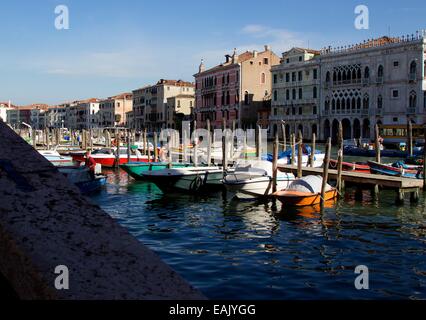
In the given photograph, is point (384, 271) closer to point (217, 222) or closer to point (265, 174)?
point (217, 222)

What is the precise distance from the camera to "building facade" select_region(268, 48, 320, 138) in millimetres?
47812

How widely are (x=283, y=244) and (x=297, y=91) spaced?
4182 cm

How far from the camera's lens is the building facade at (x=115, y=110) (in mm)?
92688

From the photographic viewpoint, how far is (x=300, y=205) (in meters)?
13.7

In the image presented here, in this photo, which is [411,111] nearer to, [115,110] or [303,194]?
[303,194]

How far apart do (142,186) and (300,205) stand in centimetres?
763

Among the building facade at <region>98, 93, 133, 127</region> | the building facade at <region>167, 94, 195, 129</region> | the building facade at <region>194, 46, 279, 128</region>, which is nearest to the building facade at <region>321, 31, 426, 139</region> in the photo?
the building facade at <region>194, 46, 279, 128</region>

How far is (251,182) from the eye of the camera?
585 inches

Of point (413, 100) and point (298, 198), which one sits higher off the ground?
point (413, 100)

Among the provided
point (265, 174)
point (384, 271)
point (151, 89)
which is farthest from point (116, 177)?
point (151, 89)

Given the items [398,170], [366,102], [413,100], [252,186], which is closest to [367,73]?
[366,102]

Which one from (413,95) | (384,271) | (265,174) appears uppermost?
(413,95)

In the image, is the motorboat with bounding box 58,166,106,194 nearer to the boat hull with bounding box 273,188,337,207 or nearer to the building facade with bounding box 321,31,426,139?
the boat hull with bounding box 273,188,337,207

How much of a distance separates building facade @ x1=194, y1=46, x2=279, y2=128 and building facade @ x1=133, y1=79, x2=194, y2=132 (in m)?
16.1
